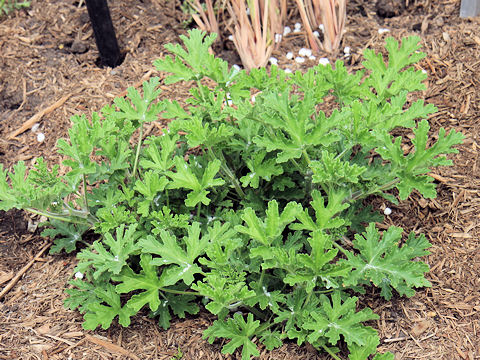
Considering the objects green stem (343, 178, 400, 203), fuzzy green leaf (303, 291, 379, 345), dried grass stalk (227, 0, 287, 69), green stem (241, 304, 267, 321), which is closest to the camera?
fuzzy green leaf (303, 291, 379, 345)

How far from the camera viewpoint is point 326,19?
3.71 metres

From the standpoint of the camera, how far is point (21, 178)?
259cm

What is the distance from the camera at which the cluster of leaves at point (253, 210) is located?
230 centimetres

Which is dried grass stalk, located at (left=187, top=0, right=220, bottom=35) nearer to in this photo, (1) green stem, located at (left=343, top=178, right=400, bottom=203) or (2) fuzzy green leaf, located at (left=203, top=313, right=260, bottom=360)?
(1) green stem, located at (left=343, top=178, right=400, bottom=203)

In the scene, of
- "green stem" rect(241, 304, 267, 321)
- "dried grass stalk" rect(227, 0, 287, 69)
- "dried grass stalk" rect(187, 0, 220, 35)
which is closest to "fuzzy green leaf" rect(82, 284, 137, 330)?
"green stem" rect(241, 304, 267, 321)

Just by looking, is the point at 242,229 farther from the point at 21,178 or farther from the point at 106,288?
the point at 21,178

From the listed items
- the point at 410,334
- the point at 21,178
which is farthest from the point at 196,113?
the point at 410,334

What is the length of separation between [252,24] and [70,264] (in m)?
1.93

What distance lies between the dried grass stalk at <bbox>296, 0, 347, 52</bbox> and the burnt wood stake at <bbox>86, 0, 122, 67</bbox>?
1229 mm

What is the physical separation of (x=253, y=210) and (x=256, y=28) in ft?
5.56

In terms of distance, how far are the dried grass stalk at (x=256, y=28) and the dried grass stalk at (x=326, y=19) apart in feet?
0.55

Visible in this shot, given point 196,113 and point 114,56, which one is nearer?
point 196,113

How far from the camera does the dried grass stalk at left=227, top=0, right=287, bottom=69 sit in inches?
144

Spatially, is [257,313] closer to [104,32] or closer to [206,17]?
[104,32]
